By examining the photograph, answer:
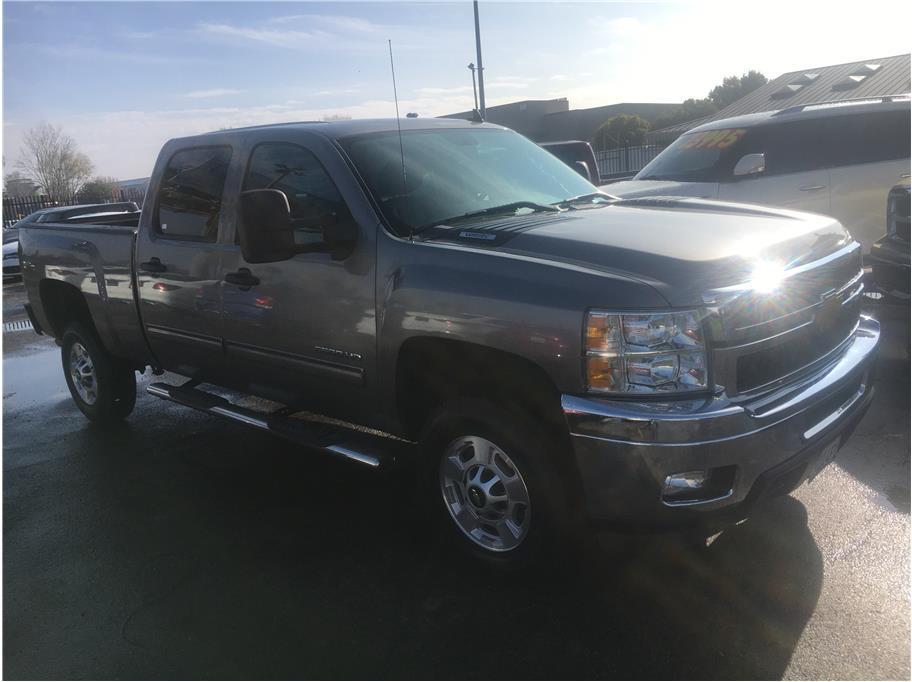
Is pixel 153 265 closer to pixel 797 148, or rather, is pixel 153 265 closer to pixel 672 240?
pixel 672 240

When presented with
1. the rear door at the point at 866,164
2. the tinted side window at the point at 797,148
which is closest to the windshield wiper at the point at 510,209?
the tinted side window at the point at 797,148

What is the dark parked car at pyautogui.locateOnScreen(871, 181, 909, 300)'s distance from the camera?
19.2 ft

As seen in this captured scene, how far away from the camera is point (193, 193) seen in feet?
15.9

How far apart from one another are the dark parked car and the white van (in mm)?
2446

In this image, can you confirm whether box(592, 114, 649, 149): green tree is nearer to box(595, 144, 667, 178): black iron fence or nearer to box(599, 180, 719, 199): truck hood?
box(595, 144, 667, 178): black iron fence

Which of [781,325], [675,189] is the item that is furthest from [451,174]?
[675,189]

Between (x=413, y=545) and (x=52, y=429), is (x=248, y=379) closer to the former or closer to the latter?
(x=413, y=545)

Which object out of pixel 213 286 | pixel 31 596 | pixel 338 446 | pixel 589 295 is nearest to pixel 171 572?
pixel 31 596

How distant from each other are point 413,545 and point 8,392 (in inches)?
218

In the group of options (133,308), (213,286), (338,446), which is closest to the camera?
(338,446)

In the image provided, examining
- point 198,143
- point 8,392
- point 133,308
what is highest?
point 198,143

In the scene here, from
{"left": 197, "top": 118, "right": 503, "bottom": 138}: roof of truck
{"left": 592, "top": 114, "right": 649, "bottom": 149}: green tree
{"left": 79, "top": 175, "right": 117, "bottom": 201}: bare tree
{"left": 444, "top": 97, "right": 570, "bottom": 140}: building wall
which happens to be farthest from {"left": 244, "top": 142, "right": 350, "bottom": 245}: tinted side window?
{"left": 79, "top": 175, "right": 117, "bottom": 201}: bare tree

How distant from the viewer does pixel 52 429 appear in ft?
20.5

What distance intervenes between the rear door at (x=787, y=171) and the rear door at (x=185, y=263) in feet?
18.7
